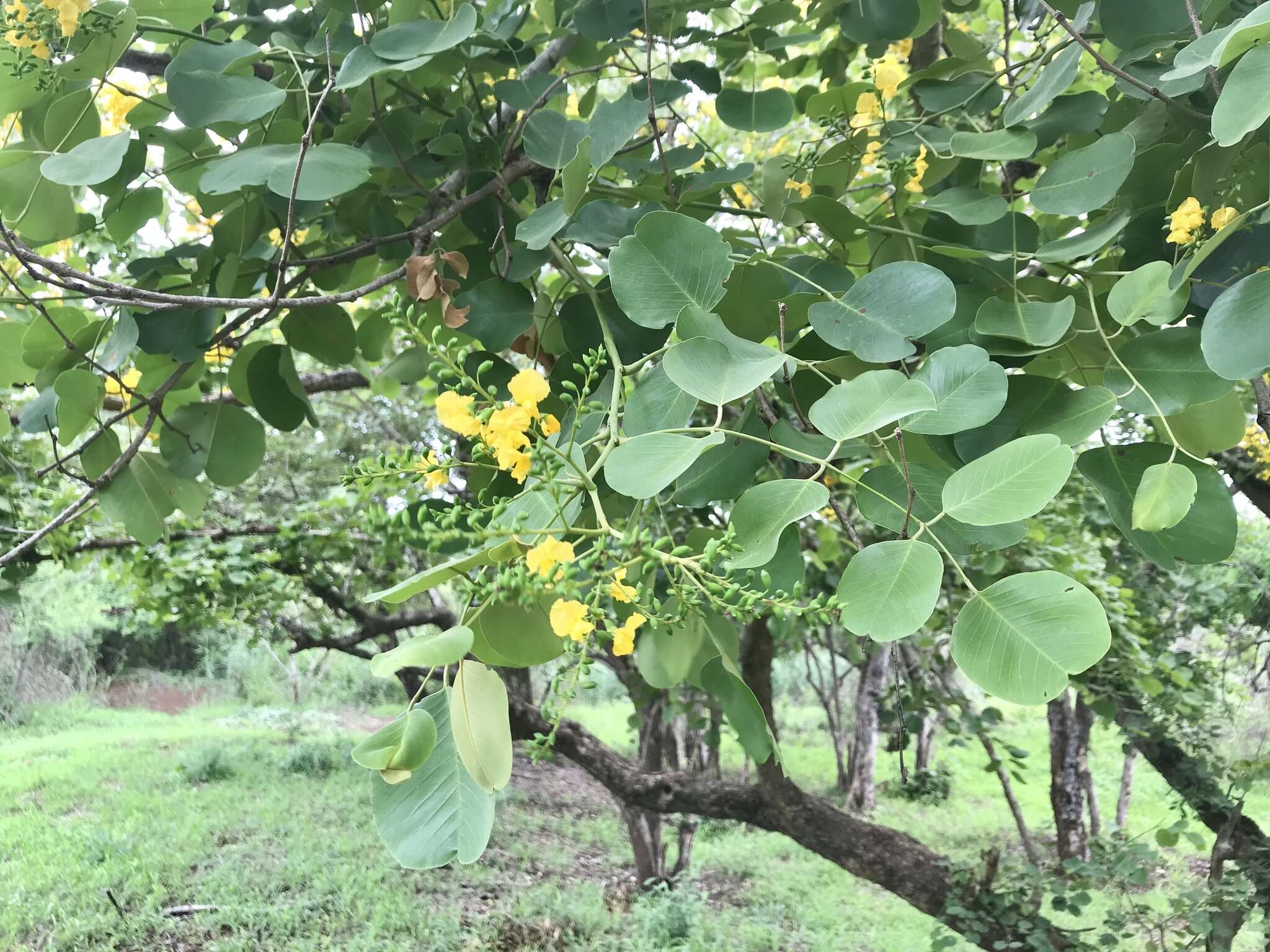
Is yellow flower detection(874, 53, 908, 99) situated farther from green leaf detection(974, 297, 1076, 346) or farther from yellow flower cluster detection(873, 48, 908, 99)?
green leaf detection(974, 297, 1076, 346)

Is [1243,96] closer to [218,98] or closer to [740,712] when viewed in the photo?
[740,712]

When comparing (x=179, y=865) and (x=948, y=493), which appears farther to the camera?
(x=179, y=865)

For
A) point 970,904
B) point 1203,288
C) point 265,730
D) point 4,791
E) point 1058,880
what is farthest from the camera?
point 265,730

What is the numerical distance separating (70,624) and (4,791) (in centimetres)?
102

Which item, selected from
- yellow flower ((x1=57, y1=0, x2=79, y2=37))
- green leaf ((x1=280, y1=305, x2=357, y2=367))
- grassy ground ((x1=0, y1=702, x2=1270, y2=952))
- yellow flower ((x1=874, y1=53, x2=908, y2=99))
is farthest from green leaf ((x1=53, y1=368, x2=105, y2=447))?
grassy ground ((x1=0, y1=702, x2=1270, y2=952))

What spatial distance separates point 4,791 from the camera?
10.2ft

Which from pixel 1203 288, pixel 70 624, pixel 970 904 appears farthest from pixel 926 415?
pixel 70 624

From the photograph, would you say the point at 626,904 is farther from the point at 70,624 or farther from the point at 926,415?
the point at 926,415

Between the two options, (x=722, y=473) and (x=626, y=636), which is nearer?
(x=626, y=636)

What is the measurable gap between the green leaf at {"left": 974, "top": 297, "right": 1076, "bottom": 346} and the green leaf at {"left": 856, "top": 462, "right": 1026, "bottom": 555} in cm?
10

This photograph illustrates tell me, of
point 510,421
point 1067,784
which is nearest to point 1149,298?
point 510,421

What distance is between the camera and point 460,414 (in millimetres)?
388

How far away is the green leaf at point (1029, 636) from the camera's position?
1.13 feet

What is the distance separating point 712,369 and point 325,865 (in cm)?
381
